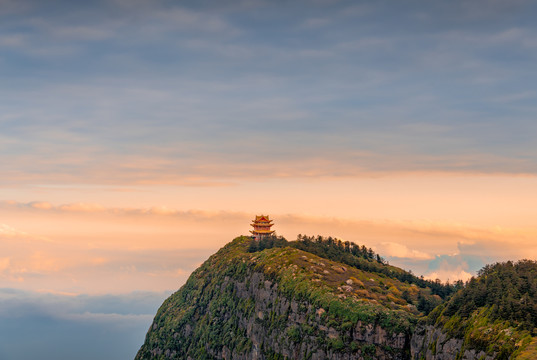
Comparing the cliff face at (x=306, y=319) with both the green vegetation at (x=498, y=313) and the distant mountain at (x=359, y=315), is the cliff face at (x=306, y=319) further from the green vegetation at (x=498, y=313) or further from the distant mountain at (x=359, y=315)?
the green vegetation at (x=498, y=313)

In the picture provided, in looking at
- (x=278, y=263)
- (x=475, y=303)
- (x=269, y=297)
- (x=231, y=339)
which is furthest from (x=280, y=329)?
(x=475, y=303)

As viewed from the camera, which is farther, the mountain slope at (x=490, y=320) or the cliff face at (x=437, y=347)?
the cliff face at (x=437, y=347)

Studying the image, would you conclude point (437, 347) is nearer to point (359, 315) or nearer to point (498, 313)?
point (498, 313)

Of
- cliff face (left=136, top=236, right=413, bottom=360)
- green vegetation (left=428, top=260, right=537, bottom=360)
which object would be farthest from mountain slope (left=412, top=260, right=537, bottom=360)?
cliff face (left=136, top=236, right=413, bottom=360)

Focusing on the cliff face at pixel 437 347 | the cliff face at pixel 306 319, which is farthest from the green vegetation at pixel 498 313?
the cliff face at pixel 306 319

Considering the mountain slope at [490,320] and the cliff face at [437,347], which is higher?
the mountain slope at [490,320]

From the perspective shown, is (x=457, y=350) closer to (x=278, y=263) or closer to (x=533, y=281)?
(x=533, y=281)

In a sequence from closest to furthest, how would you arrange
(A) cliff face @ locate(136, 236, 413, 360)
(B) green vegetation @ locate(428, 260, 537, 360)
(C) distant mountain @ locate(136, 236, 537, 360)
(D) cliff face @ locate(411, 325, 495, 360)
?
(B) green vegetation @ locate(428, 260, 537, 360) < (D) cliff face @ locate(411, 325, 495, 360) < (C) distant mountain @ locate(136, 236, 537, 360) < (A) cliff face @ locate(136, 236, 413, 360)

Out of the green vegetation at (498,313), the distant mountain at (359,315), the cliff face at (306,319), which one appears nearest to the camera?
the green vegetation at (498,313)

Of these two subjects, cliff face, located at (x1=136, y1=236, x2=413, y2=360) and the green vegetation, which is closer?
the green vegetation

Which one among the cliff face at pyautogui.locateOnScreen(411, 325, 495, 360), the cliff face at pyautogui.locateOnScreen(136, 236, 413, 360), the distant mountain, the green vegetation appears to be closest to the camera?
the green vegetation

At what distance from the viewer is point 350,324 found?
132250mm

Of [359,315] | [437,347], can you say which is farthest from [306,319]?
[437,347]

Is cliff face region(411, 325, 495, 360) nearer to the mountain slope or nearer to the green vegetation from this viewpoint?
the mountain slope
